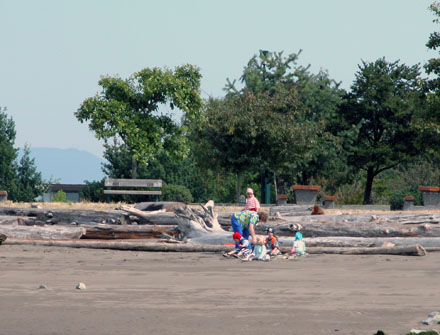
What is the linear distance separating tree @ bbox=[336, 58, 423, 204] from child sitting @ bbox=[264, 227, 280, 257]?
31.8 metres

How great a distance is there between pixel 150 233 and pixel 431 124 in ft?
72.5

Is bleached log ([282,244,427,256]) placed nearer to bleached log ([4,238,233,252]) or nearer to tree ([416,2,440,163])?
bleached log ([4,238,233,252])

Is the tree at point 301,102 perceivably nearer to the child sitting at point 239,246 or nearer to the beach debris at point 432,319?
the child sitting at point 239,246

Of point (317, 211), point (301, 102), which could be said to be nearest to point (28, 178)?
point (301, 102)

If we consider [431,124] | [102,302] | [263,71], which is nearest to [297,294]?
[102,302]

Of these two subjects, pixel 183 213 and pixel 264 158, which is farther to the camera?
pixel 264 158

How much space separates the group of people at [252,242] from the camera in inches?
605

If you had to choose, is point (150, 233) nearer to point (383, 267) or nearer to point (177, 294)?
point (383, 267)

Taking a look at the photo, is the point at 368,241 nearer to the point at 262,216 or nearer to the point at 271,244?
the point at 271,244

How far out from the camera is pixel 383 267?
1323 cm

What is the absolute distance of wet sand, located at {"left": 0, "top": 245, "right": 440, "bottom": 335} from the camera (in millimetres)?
7488

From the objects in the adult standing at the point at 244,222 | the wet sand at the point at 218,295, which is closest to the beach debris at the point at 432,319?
the wet sand at the point at 218,295

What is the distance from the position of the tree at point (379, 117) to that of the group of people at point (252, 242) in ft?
104

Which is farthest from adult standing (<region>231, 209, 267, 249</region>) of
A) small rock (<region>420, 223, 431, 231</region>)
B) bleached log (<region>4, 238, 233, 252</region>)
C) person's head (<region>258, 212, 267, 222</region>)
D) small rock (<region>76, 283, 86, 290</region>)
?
small rock (<region>76, 283, 86, 290</region>)
